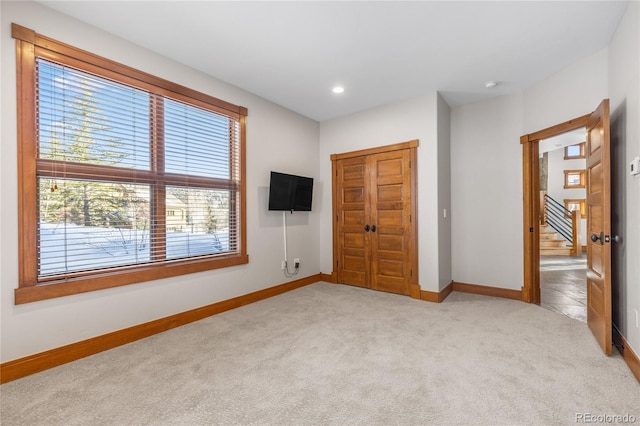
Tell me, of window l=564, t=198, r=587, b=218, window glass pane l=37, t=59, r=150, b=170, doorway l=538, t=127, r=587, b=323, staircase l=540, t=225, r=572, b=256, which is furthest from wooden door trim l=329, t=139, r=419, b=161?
window l=564, t=198, r=587, b=218

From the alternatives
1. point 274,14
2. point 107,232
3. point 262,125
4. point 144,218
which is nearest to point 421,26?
point 274,14

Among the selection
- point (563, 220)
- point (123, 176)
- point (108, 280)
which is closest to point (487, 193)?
point (123, 176)

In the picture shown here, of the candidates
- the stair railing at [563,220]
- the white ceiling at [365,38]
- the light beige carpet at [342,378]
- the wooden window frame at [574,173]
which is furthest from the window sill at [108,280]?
the wooden window frame at [574,173]

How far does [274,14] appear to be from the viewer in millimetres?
2293

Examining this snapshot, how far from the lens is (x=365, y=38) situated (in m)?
2.60

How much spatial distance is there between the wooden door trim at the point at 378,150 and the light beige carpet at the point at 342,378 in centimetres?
222

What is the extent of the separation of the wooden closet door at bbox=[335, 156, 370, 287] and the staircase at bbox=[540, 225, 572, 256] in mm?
5777

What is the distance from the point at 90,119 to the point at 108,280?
135 centimetres

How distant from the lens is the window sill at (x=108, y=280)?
2098 mm

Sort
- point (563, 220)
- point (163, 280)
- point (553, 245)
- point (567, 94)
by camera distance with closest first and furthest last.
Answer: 1. point (163, 280)
2. point (567, 94)
3. point (553, 245)
4. point (563, 220)

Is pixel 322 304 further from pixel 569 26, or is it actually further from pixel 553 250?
pixel 553 250

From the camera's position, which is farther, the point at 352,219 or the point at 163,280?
the point at 352,219

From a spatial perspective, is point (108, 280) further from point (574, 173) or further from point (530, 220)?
point (574, 173)

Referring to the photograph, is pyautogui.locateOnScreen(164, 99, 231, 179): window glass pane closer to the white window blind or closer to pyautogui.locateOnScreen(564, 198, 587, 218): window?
the white window blind
